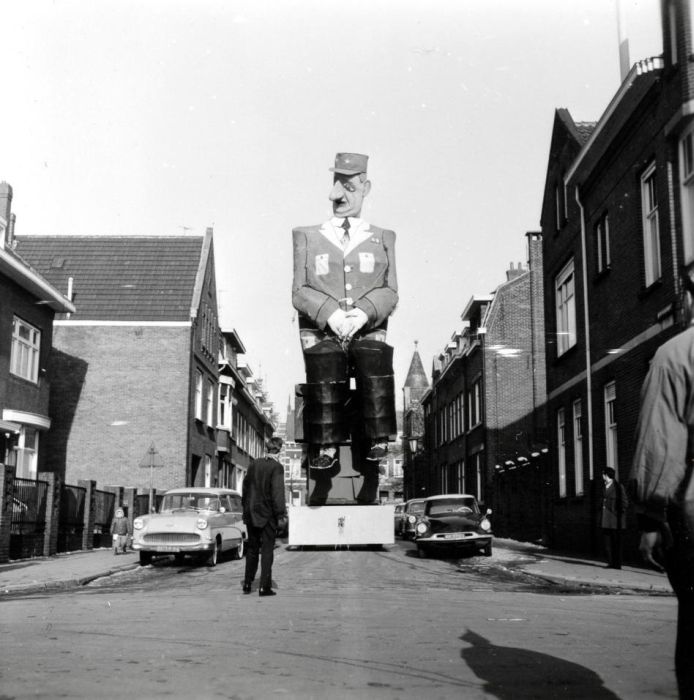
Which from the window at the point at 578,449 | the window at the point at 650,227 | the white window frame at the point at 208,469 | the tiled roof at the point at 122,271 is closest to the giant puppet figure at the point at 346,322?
the window at the point at 650,227

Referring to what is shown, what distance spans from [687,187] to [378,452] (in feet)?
40.6

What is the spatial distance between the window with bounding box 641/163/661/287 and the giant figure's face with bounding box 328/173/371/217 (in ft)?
41.6

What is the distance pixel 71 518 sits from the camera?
23.9 metres

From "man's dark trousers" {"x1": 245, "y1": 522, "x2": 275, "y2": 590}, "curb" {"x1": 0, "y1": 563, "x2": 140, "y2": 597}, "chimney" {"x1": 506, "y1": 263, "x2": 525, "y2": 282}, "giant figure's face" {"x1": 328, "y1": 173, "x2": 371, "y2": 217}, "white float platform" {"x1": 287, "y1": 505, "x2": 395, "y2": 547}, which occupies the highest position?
"chimney" {"x1": 506, "y1": 263, "x2": 525, "y2": 282}

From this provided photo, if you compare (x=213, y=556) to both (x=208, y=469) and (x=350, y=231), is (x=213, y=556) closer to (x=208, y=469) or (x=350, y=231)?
(x=350, y=231)

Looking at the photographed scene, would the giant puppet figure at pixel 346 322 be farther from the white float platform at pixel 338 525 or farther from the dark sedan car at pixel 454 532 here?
the dark sedan car at pixel 454 532

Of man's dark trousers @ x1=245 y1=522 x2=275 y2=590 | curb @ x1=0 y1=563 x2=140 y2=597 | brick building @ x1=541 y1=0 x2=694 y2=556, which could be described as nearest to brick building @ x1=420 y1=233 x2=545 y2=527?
brick building @ x1=541 y1=0 x2=694 y2=556

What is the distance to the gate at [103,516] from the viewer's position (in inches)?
1026

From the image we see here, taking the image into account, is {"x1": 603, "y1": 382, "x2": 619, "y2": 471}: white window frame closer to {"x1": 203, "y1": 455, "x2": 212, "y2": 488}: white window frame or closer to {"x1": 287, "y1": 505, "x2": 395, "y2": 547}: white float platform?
{"x1": 287, "y1": 505, "x2": 395, "y2": 547}: white float platform

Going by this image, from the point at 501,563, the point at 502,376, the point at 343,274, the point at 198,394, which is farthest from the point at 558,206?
the point at 343,274

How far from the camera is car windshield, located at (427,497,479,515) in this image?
22.4 meters

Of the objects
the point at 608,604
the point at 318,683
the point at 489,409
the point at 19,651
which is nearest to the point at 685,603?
the point at 318,683

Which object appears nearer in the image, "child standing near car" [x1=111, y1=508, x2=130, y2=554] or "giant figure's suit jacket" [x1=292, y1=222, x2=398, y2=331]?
"giant figure's suit jacket" [x1=292, y1=222, x2=398, y2=331]

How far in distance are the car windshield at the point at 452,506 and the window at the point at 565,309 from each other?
4615 millimetres
